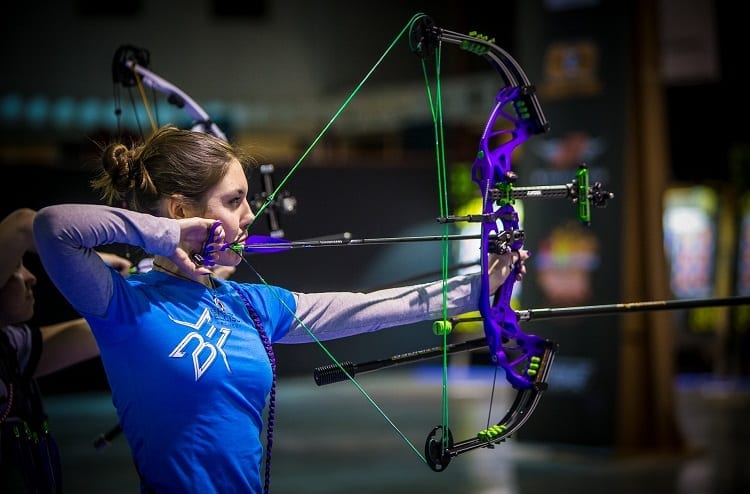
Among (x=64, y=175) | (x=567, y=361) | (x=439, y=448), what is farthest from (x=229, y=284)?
(x=64, y=175)

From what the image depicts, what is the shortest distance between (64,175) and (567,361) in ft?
10.3

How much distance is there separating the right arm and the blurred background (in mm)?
528

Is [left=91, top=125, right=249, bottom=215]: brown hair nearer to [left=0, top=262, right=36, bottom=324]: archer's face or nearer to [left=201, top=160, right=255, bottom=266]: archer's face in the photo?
[left=201, top=160, right=255, bottom=266]: archer's face

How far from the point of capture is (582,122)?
4715 millimetres

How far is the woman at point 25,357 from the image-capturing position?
1.91 metres

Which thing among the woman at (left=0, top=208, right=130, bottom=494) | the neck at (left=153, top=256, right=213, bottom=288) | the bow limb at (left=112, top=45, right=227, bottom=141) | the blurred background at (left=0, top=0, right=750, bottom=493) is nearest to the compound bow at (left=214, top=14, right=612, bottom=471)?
the neck at (left=153, top=256, right=213, bottom=288)

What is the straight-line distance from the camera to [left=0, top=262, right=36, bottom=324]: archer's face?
2.07m

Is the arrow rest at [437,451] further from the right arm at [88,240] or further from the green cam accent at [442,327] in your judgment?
the right arm at [88,240]

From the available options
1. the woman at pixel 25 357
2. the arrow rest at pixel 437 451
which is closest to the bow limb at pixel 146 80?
the woman at pixel 25 357

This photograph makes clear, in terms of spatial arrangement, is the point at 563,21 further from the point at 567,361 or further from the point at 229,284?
the point at 229,284

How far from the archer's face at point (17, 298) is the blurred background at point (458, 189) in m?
0.36

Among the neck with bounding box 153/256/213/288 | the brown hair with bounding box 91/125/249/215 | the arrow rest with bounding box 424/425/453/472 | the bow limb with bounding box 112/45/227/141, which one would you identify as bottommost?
the arrow rest with bounding box 424/425/453/472

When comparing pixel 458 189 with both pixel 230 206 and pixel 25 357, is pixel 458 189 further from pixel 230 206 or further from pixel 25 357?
pixel 230 206

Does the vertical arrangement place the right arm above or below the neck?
above
